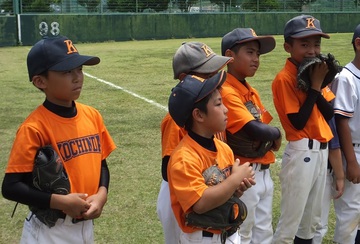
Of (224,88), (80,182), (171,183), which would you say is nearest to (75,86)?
(80,182)

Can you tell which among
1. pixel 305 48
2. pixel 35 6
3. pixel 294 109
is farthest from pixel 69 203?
pixel 35 6

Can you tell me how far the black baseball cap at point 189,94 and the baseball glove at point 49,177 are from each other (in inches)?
25.2

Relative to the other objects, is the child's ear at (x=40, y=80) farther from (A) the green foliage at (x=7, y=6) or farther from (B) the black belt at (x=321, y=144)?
(A) the green foliage at (x=7, y=6)

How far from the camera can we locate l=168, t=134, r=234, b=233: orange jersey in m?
2.75

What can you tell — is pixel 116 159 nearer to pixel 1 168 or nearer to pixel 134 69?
pixel 1 168

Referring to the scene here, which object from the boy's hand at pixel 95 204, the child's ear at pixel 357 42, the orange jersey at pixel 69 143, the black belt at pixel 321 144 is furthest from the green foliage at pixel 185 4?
the boy's hand at pixel 95 204

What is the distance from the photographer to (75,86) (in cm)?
302

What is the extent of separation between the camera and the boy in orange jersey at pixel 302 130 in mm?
3744

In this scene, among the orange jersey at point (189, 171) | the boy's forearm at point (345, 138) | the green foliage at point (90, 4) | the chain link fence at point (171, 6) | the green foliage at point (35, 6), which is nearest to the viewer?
the orange jersey at point (189, 171)

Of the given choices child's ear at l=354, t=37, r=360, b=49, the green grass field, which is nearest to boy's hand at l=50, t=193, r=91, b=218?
the green grass field

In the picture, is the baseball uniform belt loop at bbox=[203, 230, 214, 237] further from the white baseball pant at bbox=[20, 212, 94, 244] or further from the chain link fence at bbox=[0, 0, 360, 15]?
the chain link fence at bbox=[0, 0, 360, 15]

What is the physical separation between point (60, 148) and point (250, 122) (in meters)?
1.19

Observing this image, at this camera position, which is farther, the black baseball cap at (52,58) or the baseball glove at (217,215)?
the black baseball cap at (52,58)

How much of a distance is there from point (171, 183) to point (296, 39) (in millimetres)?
1588
